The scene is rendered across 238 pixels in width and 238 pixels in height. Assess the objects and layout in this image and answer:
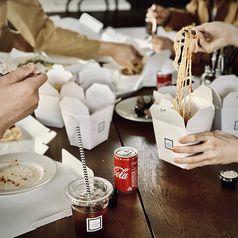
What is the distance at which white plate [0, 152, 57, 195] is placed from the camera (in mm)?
1094

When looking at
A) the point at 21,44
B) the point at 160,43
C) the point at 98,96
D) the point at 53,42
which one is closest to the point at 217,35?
the point at 98,96

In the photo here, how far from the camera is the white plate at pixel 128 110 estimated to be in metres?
1.65

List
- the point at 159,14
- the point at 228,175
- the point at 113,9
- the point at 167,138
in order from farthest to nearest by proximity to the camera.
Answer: the point at 113,9 → the point at 159,14 → the point at 167,138 → the point at 228,175

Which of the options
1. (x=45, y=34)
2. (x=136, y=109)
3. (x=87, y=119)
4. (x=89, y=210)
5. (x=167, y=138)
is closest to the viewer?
(x=89, y=210)

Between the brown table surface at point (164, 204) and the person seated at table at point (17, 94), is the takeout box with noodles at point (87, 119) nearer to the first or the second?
the brown table surface at point (164, 204)

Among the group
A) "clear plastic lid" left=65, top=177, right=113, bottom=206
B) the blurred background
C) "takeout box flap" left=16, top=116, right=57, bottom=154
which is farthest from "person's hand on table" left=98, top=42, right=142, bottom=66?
the blurred background

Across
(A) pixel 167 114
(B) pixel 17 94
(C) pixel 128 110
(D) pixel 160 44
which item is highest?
(B) pixel 17 94

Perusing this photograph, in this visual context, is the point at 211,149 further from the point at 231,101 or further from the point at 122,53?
the point at 122,53

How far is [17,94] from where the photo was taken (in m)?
1.02

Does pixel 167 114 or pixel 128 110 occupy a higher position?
pixel 167 114

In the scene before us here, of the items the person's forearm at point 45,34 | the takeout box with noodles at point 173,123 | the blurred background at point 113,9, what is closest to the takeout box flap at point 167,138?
the takeout box with noodles at point 173,123

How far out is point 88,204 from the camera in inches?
33.9

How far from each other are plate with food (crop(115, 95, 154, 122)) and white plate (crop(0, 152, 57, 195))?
0.56 metres

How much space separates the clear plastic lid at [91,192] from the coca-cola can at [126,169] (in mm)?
125
